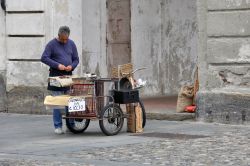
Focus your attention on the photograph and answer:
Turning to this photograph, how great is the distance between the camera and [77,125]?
46.4ft

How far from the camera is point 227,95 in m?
15.0

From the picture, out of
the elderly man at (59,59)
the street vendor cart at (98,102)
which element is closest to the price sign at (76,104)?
the street vendor cart at (98,102)

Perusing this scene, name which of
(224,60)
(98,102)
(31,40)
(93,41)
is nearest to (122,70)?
(98,102)

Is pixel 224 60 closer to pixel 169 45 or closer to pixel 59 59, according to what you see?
pixel 59 59

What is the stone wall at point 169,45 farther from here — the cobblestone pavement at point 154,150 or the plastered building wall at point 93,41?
the cobblestone pavement at point 154,150

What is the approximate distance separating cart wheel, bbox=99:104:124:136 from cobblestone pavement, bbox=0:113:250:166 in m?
0.15

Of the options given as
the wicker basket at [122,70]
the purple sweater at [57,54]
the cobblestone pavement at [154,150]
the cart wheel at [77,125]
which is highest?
the purple sweater at [57,54]

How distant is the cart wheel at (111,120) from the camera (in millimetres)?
13313

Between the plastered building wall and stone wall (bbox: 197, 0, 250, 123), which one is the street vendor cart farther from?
the plastered building wall

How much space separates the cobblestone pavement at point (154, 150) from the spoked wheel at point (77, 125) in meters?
0.23

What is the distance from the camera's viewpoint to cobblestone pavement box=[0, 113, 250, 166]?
10.6m

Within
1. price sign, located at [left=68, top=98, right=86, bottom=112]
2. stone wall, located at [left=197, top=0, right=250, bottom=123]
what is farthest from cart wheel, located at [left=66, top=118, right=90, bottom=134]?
stone wall, located at [left=197, top=0, right=250, bottom=123]

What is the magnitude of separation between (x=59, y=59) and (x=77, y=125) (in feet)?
3.92

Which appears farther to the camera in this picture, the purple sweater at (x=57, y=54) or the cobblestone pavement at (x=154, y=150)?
the purple sweater at (x=57, y=54)
